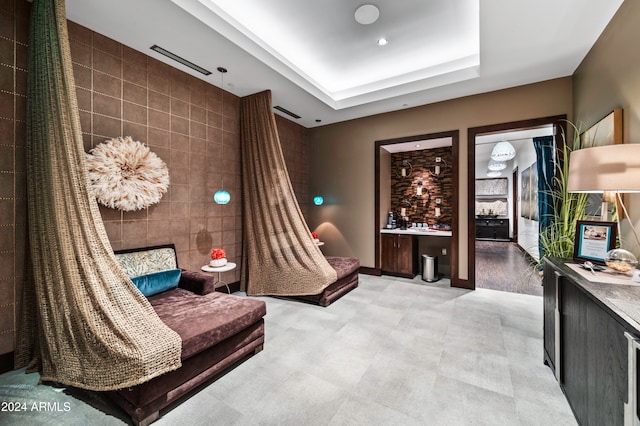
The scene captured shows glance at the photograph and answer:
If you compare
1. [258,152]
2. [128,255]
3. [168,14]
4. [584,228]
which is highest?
[168,14]

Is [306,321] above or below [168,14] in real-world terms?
below

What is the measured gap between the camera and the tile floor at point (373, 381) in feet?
5.49

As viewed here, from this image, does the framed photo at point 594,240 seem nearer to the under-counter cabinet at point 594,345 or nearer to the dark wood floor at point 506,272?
the under-counter cabinet at point 594,345

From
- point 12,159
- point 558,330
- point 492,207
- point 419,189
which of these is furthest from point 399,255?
point 492,207

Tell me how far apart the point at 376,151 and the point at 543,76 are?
2540mm

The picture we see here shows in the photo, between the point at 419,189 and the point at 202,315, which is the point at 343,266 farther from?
the point at 419,189

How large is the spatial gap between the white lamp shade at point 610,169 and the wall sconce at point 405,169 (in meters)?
3.95

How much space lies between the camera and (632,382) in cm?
99

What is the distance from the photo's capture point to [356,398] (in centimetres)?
184

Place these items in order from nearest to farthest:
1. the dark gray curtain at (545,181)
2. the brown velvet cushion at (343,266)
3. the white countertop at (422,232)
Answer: the brown velvet cushion at (343,266) < the dark gray curtain at (545,181) < the white countertop at (422,232)

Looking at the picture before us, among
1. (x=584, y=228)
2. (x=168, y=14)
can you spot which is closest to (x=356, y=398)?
(x=584, y=228)

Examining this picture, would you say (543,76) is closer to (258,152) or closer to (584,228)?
(584,228)

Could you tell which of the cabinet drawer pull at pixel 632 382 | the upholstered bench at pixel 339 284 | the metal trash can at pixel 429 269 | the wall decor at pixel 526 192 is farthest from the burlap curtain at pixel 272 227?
the wall decor at pixel 526 192

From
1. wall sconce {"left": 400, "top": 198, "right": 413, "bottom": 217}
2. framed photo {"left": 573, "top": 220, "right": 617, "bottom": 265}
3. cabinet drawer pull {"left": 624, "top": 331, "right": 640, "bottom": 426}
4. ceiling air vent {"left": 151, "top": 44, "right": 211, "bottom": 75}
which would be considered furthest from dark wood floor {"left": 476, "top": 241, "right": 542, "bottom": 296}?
ceiling air vent {"left": 151, "top": 44, "right": 211, "bottom": 75}
